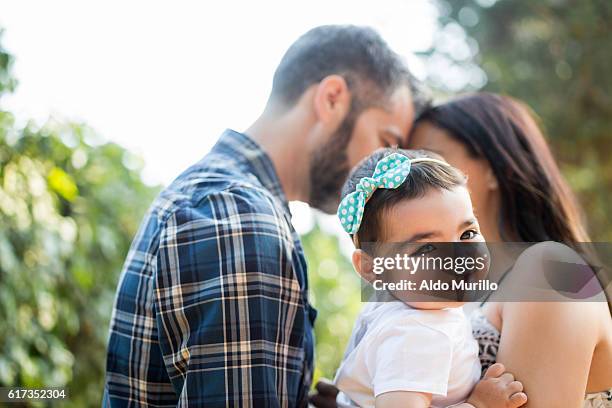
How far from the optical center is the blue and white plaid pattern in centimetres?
127

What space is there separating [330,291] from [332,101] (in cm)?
231

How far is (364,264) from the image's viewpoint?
3.96ft

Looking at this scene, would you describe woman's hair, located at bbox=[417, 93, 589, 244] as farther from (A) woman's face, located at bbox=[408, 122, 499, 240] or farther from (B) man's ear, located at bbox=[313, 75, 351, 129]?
(B) man's ear, located at bbox=[313, 75, 351, 129]

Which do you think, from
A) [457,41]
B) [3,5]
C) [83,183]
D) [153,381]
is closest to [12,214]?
[83,183]

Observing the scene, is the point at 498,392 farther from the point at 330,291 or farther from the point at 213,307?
the point at 330,291

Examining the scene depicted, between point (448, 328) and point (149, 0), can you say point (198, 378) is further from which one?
point (149, 0)

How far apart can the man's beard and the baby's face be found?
2.39 ft

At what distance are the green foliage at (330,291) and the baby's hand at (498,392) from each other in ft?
8.36

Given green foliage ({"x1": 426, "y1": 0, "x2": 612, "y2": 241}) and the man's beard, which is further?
green foliage ({"x1": 426, "y1": 0, "x2": 612, "y2": 241})

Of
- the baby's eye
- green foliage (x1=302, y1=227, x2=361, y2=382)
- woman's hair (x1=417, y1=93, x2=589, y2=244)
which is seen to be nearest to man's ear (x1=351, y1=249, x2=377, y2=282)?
the baby's eye

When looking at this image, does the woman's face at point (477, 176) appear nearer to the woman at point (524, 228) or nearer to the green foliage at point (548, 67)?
the woman at point (524, 228)

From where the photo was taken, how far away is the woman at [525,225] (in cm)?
113

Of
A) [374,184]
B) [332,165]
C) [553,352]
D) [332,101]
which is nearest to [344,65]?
[332,101]

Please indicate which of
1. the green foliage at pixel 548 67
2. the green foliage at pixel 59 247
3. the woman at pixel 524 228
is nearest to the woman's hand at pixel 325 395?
the woman at pixel 524 228
